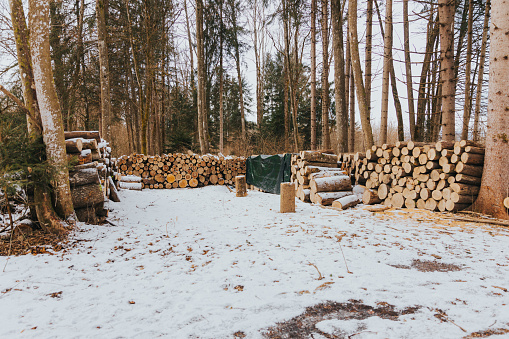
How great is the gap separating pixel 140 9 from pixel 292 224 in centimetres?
1329

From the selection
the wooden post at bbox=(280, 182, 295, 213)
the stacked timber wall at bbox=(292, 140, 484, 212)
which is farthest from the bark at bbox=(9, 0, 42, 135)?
the stacked timber wall at bbox=(292, 140, 484, 212)

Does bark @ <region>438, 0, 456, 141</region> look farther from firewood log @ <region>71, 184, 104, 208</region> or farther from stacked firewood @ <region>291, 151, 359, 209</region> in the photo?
firewood log @ <region>71, 184, 104, 208</region>

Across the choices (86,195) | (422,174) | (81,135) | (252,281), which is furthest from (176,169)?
(252,281)

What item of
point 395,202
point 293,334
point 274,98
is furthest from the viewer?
point 274,98

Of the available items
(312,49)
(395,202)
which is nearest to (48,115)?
(395,202)

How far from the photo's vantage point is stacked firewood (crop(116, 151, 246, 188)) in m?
10.4

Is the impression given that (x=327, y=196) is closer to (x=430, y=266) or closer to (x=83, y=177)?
(x=430, y=266)

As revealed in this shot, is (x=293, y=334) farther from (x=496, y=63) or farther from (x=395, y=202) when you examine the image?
(x=496, y=63)

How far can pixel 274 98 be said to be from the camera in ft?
67.3

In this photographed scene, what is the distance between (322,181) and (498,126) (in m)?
3.46

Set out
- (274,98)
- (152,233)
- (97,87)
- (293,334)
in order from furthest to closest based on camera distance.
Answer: (274,98) < (97,87) < (152,233) < (293,334)

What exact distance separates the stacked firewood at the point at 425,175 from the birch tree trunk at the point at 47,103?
6.11 metres

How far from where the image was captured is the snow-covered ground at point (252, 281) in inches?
70.1

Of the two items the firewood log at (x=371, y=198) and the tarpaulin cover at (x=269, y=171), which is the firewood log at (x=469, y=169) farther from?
the tarpaulin cover at (x=269, y=171)
